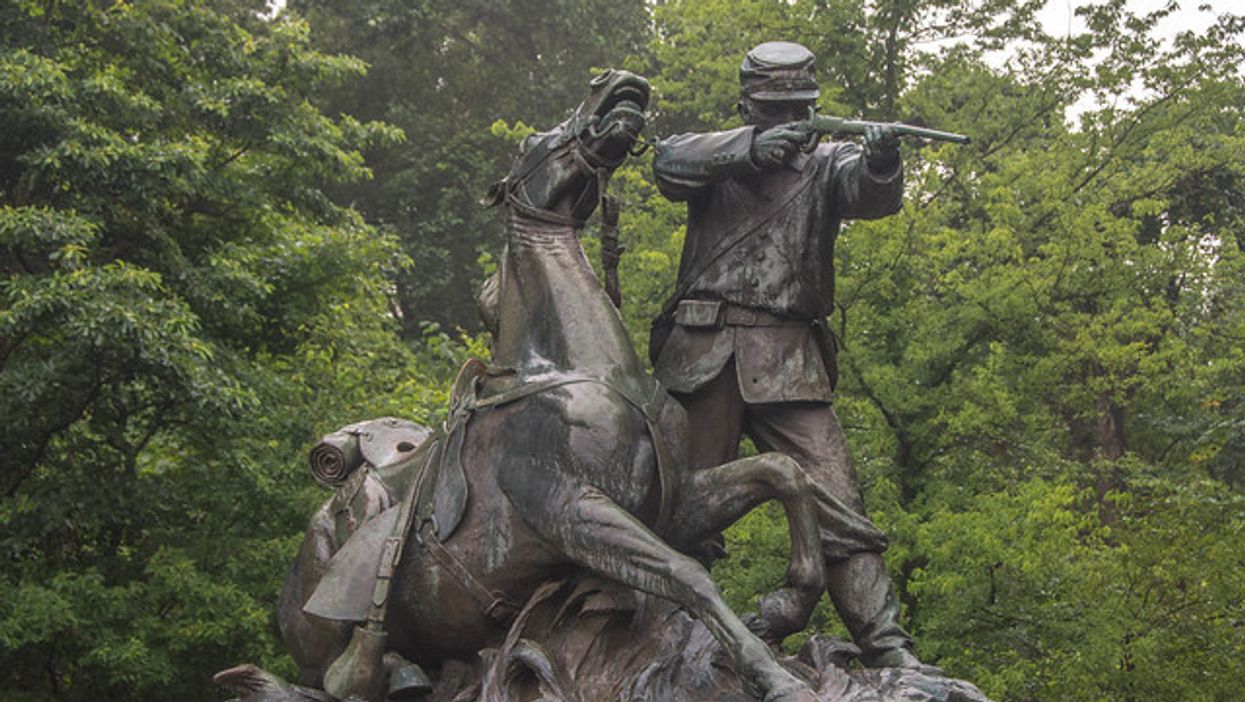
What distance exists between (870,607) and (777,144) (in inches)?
71.0

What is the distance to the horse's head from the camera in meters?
6.45

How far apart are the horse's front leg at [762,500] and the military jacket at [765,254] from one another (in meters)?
0.50

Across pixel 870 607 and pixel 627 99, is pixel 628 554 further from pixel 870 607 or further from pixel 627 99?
pixel 627 99

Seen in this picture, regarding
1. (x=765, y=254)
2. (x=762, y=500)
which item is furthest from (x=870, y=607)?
(x=765, y=254)

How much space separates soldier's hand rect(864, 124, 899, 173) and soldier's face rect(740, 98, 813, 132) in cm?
50

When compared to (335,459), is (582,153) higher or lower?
higher

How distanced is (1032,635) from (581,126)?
8.72 metres

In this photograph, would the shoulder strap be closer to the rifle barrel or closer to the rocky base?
the rifle barrel

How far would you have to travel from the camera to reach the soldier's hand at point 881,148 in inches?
251

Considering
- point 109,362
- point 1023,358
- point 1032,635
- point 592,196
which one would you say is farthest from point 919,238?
point 592,196

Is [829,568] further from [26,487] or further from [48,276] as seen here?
[26,487]

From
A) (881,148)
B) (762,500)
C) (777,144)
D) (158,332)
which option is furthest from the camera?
(158,332)

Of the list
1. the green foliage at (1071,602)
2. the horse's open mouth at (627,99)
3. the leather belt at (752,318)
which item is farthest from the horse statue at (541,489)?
the green foliage at (1071,602)

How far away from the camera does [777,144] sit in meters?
6.66
